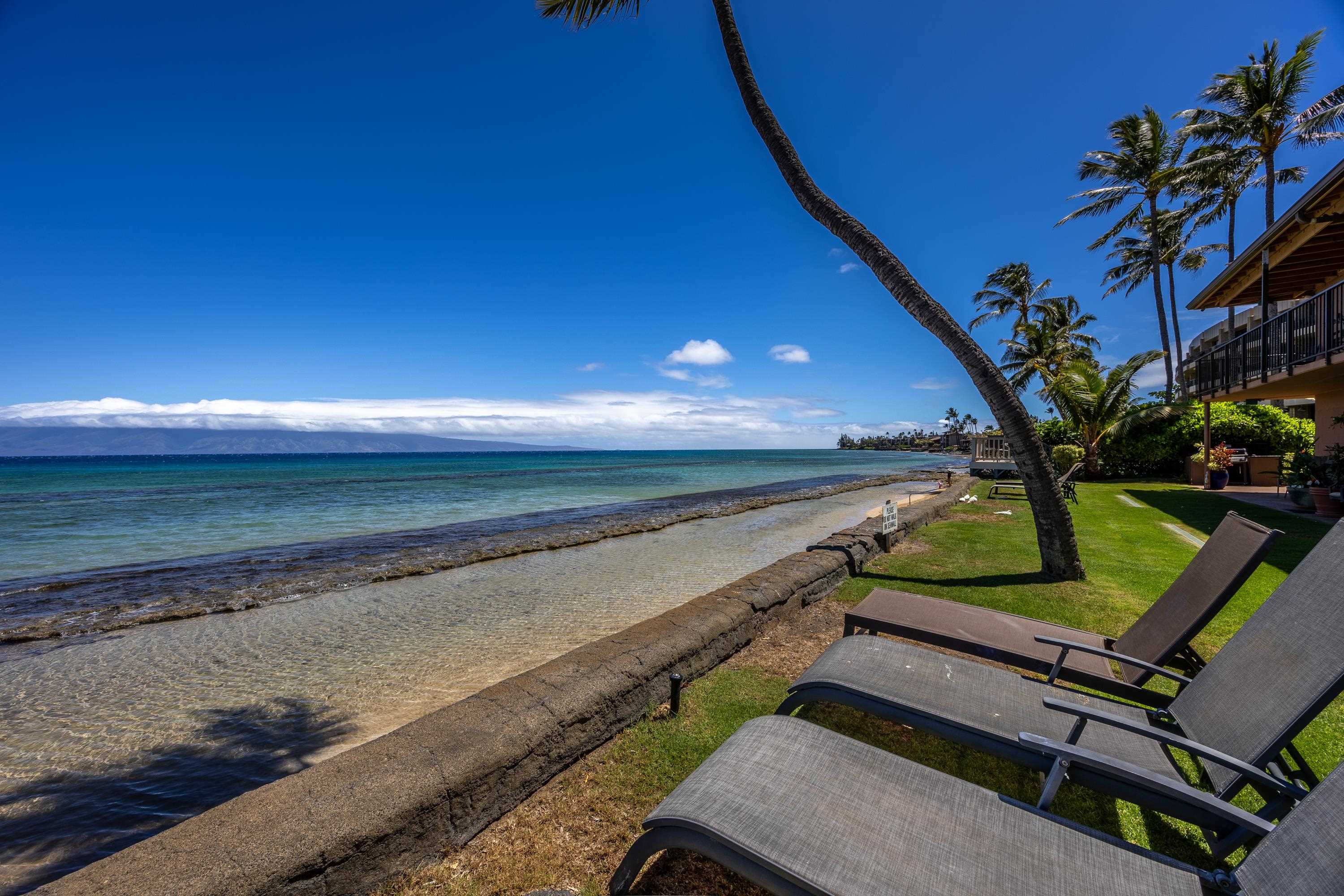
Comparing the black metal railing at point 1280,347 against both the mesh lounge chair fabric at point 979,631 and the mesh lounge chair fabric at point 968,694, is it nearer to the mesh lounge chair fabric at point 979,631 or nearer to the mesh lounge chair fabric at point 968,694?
the mesh lounge chair fabric at point 979,631

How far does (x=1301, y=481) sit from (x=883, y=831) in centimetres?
1517

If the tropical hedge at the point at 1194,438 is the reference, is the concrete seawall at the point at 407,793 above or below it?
below

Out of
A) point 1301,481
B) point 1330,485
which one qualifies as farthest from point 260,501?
point 1301,481

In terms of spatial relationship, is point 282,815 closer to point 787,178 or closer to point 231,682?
point 231,682

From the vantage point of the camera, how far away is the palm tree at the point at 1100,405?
19297 millimetres

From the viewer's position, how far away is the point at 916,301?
590cm

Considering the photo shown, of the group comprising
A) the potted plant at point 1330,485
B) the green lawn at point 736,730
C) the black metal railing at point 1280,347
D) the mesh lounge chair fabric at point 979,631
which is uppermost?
the black metal railing at point 1280,347

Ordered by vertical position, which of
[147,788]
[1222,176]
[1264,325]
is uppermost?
[1222,176]

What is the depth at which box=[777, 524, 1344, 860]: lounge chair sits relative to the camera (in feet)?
5.74

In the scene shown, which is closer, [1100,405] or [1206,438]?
[1206,438]

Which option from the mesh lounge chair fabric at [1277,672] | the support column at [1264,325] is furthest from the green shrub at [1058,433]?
the mesh lounge chair fabric at [1277,672]

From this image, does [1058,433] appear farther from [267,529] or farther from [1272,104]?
[267,529]

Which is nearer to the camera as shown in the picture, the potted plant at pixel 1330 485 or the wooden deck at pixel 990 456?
the potted plant at pixel 1330 485

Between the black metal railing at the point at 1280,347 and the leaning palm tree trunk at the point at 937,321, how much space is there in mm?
7967
